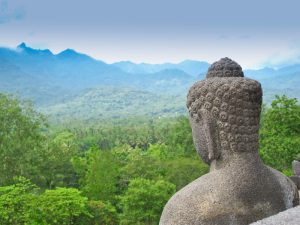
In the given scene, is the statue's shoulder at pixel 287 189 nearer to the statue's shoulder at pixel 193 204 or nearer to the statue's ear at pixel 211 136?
the statue's ear at pixel 211 136

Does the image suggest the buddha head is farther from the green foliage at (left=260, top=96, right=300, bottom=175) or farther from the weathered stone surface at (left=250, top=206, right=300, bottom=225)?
the green foliage at (left=260, top=96, right=300, bottom=175)

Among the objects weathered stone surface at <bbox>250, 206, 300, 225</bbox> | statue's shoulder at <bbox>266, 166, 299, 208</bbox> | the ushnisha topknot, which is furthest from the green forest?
weathered stone surface at <bbox>250, 206, 300, 225</bbox>

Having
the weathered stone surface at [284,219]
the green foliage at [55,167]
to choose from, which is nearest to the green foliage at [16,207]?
the green foliage at [55,167]

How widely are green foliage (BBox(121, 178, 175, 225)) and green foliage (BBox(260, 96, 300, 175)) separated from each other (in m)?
6.46

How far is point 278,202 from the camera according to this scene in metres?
5.60

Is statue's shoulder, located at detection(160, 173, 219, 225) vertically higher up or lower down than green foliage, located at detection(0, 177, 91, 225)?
higher up

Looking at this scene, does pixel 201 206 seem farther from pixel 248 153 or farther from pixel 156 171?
pixel 156 171

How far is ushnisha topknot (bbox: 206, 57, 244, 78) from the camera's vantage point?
19.0 feet

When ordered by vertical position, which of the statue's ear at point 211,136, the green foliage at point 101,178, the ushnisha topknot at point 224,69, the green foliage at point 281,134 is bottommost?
the green foliage at point 101,178

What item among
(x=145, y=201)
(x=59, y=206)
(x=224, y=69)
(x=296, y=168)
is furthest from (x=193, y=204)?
(x=145, y=201)

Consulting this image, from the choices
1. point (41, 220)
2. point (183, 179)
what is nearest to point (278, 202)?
point (41, 220)

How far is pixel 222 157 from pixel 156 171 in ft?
99.3

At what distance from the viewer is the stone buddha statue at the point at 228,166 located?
5.20 metres

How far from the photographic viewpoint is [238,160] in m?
5.41
